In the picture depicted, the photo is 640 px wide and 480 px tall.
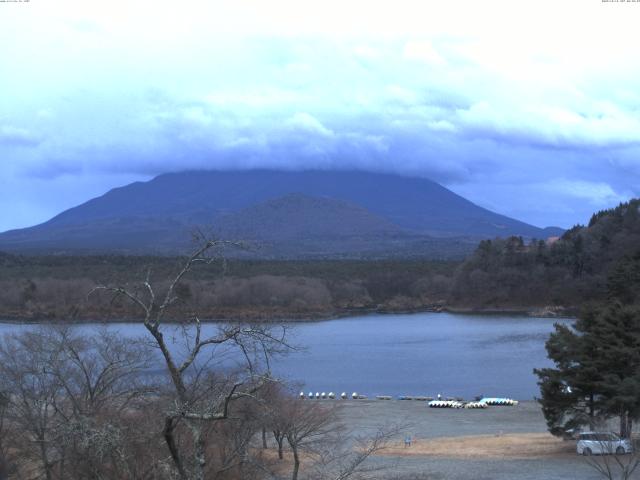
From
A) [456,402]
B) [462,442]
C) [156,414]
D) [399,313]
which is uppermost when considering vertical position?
[156,414]

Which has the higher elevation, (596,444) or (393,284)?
(393,284)

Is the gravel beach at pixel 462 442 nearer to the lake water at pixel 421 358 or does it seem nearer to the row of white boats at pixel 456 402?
the row of white boats at pixel 456 402

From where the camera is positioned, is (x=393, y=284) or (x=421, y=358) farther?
(x=393, y=284)

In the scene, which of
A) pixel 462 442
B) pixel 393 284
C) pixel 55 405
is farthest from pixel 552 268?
pixel 55 405

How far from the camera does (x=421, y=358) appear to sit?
60.0 meters

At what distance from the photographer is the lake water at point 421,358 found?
159 feet

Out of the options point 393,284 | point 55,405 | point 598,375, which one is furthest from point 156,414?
point 393,284

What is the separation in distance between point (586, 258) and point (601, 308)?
79.2 m

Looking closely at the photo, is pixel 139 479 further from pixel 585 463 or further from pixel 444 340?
pixel 444 340

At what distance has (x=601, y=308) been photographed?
88.9 feet

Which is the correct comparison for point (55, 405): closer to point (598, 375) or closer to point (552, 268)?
point (598, 375)

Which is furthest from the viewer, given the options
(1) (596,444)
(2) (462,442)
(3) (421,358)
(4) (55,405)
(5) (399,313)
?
(5) (399,313)

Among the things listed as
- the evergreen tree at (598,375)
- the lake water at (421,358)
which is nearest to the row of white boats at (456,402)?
the lake water at (421,358)

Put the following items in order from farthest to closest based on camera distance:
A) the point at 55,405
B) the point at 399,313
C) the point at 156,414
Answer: the point at 399,313
the point at 55,405
the point at 156,414
